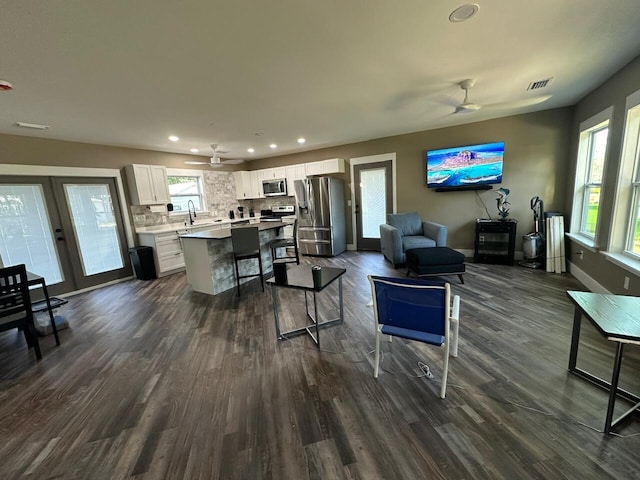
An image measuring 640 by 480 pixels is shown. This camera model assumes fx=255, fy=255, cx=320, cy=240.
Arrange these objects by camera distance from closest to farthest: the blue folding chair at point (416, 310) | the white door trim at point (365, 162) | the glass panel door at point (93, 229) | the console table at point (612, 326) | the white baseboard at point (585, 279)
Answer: the console table at point (612, 326), the blue folding chair at point (416, 310), the white baseboard at point (585, 279), the glass panel door at point (93, 229), the white door trim at point (365, 162)

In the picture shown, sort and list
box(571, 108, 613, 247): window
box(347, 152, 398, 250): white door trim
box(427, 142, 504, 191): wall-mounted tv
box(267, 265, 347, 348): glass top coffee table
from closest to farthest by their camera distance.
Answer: box(267, 265, 347, 348): glass top coffee table
box(571, 108, 613, 247): window
box(427, 142, 504, 191): wall-mounted tv
box(347, 152, 398, 250): white door trim

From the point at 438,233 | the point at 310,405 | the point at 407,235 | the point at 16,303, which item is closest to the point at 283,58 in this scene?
the point at 310,405

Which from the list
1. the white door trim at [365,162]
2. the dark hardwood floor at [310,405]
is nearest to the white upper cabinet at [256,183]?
the white door trim at [365,162]

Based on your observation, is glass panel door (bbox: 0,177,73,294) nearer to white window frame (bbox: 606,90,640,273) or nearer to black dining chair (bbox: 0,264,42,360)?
black dining chair (bbox: 0,264,42,360)

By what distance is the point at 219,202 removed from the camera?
6848 mm

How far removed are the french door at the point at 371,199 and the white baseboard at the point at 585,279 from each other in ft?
10.2

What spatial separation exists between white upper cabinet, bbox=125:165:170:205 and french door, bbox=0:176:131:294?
1.05 ft

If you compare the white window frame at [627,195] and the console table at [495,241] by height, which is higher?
the white window frame at [627,195]

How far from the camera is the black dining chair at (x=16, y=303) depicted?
2.35 meters

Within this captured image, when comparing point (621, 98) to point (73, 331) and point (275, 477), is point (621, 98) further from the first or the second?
point (73, 331)

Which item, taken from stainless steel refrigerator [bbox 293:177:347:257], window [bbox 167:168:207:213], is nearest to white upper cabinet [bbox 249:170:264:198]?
window [bbox 167:168:207:213]

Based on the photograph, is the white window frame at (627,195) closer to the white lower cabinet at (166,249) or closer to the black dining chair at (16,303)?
the black dining chair at (16,303)

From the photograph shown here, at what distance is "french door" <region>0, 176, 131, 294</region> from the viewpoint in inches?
150

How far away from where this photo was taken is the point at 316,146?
6051 mm
